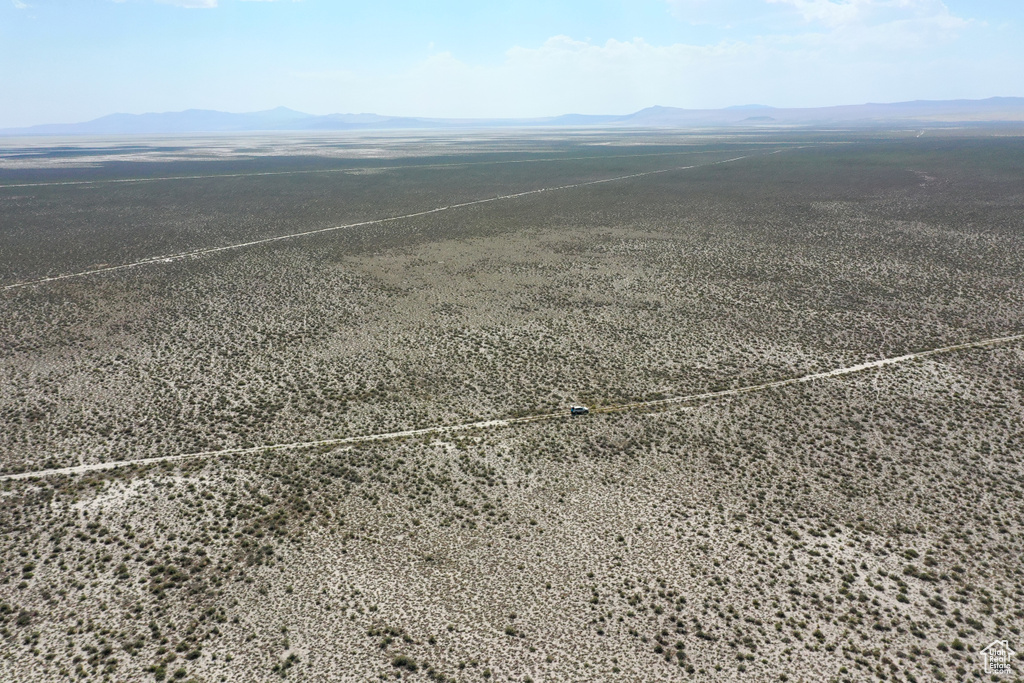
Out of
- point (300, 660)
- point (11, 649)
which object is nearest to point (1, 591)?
point (11, 649)

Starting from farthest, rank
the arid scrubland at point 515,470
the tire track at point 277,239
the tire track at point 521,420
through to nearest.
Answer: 1. the tire track at point 277,239
2. the tire track at point 521,420
3. the arid scrubland at point 515,470

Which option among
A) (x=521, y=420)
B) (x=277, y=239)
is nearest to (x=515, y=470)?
(x=521, y=420)

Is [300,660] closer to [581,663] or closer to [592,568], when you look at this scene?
[581,663]

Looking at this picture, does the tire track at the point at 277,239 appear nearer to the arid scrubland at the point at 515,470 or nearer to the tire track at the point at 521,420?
the arid scrubland at the point at 515,470

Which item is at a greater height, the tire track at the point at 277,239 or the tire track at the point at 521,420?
the tire track at the point at 277,239

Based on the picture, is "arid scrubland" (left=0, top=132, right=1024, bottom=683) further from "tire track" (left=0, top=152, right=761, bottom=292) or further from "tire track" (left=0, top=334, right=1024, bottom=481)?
"tire track" (left=0, top=152, right=761, bottom=292)

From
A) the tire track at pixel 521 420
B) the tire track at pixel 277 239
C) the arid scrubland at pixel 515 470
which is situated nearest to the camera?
the arid scrubland at pixel 515 470

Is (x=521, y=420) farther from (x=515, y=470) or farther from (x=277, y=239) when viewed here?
(x=277, y=239)

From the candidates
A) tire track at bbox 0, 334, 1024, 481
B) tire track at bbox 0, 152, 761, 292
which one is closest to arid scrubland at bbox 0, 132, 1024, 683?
tire track at bbox 0, 334, 1024, 481

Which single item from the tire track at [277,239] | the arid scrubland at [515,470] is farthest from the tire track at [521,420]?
the tire track at [277,239]
